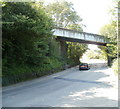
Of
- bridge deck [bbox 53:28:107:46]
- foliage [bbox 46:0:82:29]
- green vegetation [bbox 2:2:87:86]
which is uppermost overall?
foliage [bbox 46:0:82:29]

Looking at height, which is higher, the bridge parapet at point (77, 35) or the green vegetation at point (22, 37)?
the bridge parapet at point (77, 35)

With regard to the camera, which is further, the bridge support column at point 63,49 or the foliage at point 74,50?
the foliage at point 74,50

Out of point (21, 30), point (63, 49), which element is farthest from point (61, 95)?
point (63, 49)

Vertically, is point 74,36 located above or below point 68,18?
below

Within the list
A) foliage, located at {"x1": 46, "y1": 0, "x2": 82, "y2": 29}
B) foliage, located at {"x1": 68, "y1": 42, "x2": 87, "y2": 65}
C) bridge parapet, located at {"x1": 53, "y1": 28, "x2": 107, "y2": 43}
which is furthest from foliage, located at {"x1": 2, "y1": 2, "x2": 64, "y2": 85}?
foliage, located at {"x1": 68, "y1": 42, "x2": 87, "y2": 65}

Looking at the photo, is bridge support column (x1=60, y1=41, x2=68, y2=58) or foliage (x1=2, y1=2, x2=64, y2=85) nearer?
foliage (x1=2, y1=2, x2=64, y2=85)

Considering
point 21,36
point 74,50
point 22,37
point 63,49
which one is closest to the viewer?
point 21,36

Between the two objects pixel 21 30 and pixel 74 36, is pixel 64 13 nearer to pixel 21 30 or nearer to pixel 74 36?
pixel 74 36

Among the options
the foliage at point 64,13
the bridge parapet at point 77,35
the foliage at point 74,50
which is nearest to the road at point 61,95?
the bridge parapet at point 77,35

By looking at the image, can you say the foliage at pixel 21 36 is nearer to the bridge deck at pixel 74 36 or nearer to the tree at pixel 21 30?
the tree at pixel 21 30

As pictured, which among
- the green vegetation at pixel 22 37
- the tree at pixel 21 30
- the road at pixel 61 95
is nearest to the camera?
the road at pixel 61 95

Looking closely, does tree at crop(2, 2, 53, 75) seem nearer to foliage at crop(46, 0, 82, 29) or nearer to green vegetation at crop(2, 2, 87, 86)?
green vegetation at crop(2, 2, 87, 86)

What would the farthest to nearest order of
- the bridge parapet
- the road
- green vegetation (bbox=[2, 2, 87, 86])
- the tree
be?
the bridge parapet, green vegetation (bbox=[2, 2, 87, 86]), the tree, the road

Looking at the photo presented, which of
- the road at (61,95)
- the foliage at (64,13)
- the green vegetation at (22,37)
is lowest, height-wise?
the road at (61,95)
